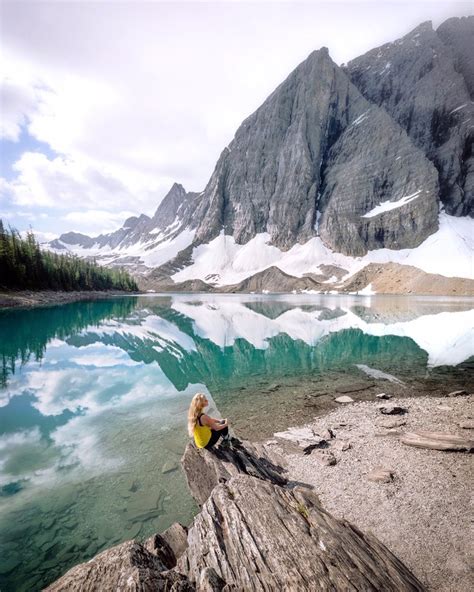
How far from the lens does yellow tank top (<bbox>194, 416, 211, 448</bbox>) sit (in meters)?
8.80

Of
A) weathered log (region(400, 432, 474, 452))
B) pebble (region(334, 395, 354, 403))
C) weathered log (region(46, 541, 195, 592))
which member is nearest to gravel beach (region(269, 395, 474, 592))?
weathered log (region(400, 432, 474, 452))

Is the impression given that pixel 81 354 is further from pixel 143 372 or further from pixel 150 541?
pixel 150 541

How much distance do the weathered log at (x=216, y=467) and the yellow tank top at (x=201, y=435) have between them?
0.17 m

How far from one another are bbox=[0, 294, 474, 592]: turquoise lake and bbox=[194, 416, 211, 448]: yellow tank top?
6.69 ft

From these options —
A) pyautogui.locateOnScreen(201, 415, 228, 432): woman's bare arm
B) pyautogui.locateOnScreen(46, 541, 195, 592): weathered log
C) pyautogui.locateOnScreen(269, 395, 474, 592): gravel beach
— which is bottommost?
pyautogui.locateOnScreen(269, 395, 474, 592): gravel beach

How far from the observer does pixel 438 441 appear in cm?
1114

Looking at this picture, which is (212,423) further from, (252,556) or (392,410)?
(392,410)

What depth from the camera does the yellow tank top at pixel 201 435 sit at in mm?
8805

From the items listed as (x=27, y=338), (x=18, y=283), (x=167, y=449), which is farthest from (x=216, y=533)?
(x=18, y=283)

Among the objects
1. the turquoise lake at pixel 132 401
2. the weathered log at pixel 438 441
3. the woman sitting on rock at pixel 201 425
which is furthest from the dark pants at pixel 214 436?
the weathered log at pixel 438 441

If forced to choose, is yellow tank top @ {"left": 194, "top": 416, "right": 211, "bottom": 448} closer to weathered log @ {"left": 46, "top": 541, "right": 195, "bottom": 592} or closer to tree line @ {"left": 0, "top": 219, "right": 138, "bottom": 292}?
weathered log @ {"left": 46, "top": 541, "right": 195, "bottom": 592}

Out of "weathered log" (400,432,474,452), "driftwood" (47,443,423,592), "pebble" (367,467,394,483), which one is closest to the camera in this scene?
"driftwood" (47,443,423,592)

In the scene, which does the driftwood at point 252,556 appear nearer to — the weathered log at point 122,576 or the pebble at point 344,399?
the weathered log at point 122,576

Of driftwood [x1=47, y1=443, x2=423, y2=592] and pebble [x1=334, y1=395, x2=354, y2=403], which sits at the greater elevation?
driftwood [x1=47, y1=443, x2=423, y2=592]
